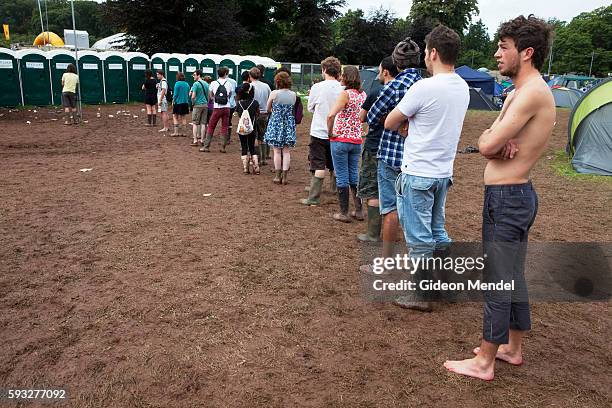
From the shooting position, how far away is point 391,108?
12.9ft

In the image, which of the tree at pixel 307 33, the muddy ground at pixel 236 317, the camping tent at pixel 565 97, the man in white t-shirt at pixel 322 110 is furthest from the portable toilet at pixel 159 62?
the tree at pixel 307 33

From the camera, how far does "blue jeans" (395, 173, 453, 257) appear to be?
340 centimetres

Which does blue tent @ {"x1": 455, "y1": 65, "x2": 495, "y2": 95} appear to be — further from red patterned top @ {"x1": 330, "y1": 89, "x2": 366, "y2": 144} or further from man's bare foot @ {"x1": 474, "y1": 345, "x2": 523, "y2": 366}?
man's bare foot @ {"x1": 474, "y1": 345, "x2": 523, "y2": 366}

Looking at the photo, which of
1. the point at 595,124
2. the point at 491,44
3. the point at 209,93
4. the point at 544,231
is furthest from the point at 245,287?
the point at 491,44

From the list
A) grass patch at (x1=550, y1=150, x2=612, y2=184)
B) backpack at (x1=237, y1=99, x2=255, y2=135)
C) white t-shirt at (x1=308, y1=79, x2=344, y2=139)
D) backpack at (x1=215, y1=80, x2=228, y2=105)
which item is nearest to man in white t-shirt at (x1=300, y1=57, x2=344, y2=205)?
white t-shirt at (x1=308, y1=79, x2=344, y2=139)

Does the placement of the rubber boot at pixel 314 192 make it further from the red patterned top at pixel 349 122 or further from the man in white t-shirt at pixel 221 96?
the man in white t-shirt at pixel 221 96

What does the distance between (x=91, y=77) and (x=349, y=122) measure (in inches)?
717

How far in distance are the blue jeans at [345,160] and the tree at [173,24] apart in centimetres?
2755

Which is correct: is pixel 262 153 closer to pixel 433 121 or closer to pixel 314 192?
pixel 314 192

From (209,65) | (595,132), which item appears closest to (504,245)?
(595,132)

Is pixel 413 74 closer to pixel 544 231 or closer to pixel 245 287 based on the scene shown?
pixel 245 287

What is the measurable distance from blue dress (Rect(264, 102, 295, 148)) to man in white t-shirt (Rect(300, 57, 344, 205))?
1062 mm

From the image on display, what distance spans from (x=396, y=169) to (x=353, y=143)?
56.0 inches

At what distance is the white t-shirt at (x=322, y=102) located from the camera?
608cm
